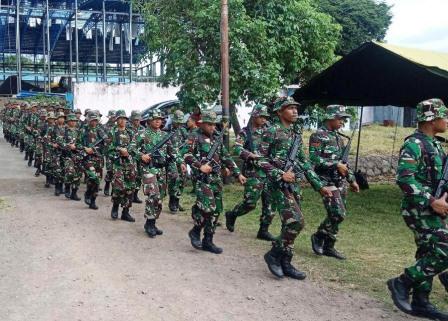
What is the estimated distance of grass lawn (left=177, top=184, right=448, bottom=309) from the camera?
5.84 metres

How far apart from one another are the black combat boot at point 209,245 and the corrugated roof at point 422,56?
4.40m

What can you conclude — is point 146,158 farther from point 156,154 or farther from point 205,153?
point 205,153

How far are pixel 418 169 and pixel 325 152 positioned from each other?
206 cm

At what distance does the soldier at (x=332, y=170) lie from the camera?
6438 millimetres

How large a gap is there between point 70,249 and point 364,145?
540 inches

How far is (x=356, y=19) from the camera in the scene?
29672mm

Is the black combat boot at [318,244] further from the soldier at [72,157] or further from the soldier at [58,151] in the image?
the soldier at [58,151]

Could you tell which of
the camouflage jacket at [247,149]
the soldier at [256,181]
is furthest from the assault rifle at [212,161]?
the soldier at [256,181]

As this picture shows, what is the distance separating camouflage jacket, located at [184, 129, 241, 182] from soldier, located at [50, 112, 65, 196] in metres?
4.89

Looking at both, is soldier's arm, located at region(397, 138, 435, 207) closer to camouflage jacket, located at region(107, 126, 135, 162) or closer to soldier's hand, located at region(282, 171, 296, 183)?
soldier's hand, located at region(282, 171, 296, 183)

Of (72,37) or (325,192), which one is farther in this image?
(72,37)

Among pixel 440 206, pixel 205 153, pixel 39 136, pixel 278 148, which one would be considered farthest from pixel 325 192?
pixel 39 136

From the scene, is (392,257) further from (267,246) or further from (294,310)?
(294,310)

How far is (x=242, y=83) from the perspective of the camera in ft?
41.4
